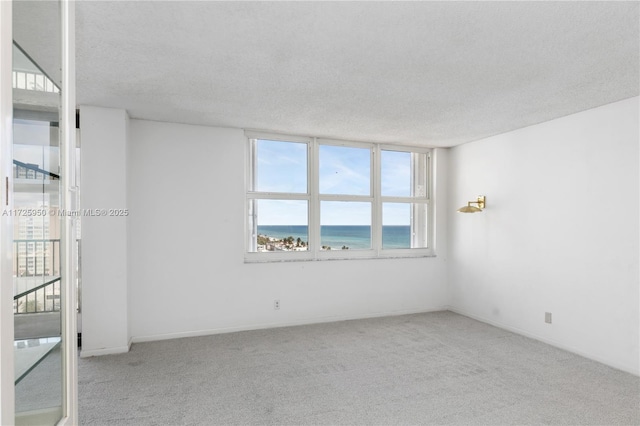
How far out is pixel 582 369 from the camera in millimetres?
3332

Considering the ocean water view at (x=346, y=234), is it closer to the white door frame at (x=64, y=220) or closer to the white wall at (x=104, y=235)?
the white wall at (x=104, y=235)

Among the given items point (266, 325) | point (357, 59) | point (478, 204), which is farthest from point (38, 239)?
point (478, 204)

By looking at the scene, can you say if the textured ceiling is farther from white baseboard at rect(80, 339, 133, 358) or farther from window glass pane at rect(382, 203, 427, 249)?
white baseboard at rect(80, 339, 133, 358)

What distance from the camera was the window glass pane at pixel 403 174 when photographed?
216 inches

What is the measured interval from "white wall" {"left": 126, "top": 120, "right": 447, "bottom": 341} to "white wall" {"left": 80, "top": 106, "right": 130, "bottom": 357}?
0.30 meters

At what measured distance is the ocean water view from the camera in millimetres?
4910

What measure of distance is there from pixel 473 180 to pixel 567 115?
149cm

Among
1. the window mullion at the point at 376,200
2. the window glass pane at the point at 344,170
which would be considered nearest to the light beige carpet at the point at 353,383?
the window mullion at the point at 376,200

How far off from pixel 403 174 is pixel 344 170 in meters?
1.03

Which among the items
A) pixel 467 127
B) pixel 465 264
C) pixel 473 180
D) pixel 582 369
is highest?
pixel 467 127

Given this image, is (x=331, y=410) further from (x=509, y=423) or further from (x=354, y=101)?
(x=354, y=101)

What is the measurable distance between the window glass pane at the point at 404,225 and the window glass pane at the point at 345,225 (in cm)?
30

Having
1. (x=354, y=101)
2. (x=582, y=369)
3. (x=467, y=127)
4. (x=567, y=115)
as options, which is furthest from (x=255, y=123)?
(x=582, y=369)

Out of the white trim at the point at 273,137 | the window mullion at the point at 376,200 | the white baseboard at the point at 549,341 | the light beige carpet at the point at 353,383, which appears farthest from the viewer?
the window mullion at the point at 376,200
